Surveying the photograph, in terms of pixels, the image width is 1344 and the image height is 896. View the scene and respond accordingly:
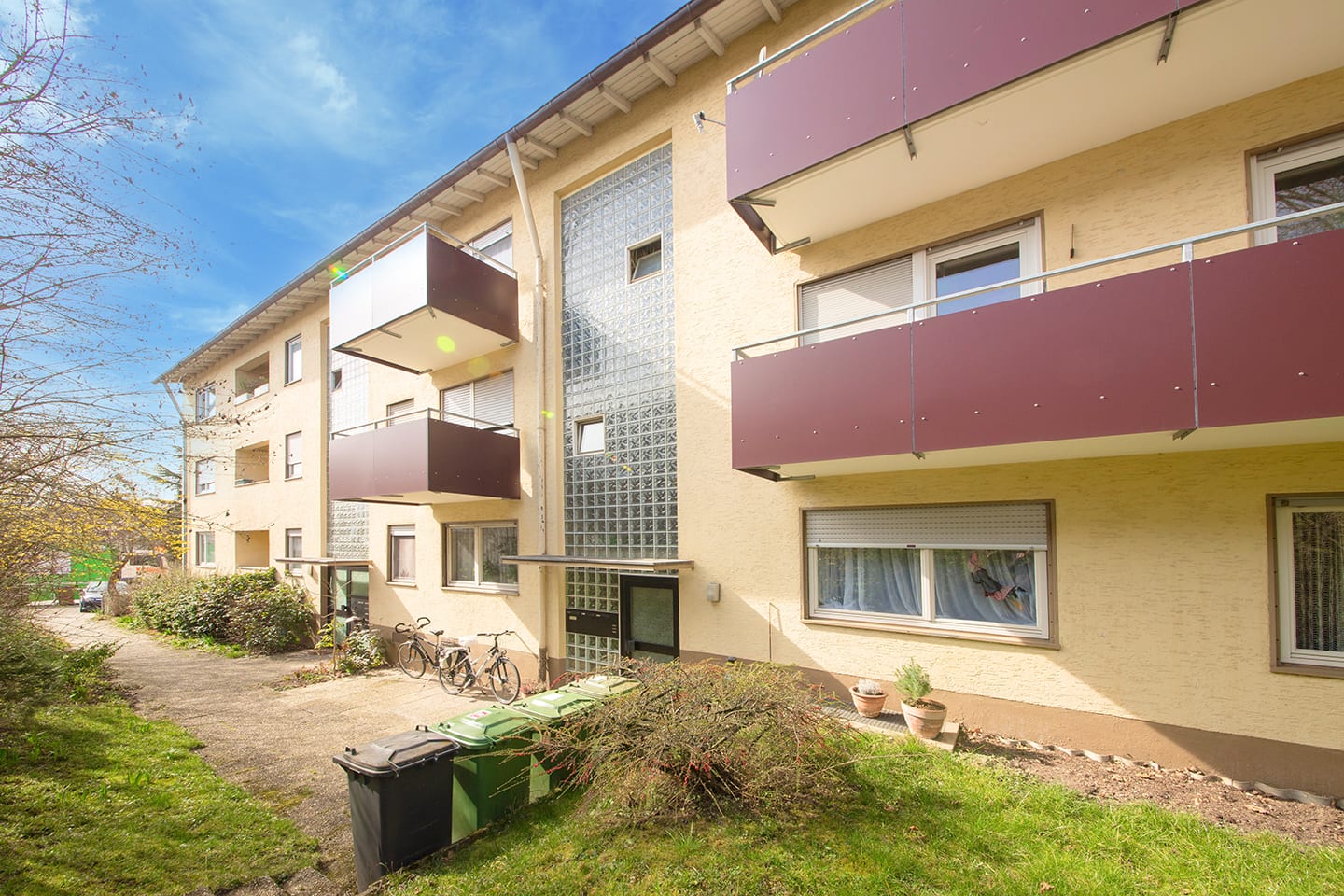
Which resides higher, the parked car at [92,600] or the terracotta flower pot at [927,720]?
the terracotta flower pot at [927,720]

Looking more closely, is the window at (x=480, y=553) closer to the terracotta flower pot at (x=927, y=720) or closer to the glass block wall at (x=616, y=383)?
the glass block wall at (x=616, y=383)

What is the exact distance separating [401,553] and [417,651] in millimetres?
2504

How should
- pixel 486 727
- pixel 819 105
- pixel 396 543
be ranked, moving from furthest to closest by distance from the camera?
1. pixel 396 543
2. pixel 819 105
3. pixel 486 727

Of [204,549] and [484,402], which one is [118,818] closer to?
[484,402]

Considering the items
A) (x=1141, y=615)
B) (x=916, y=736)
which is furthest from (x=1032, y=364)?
(x=916, y=736)

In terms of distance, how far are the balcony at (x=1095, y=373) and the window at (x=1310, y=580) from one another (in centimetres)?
66

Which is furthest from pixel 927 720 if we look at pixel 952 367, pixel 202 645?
pixel 202 645

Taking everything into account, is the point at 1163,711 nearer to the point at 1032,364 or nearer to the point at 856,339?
the point at 1032,364

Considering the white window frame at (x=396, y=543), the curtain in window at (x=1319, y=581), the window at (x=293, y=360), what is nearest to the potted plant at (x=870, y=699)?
the curtain in window at (x=1319, y=581)

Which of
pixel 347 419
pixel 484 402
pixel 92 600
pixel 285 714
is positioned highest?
pixel 347 419

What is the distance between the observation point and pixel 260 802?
17.8ft

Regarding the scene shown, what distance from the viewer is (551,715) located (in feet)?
17.2

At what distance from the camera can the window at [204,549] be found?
2203 centimetres

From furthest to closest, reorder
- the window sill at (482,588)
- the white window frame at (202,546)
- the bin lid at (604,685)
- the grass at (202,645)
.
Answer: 1. the white window frame at (202,546)
2. the grass at (202,645)
3. the window sill at (482,588)
4. the bin lid at (604,685)
